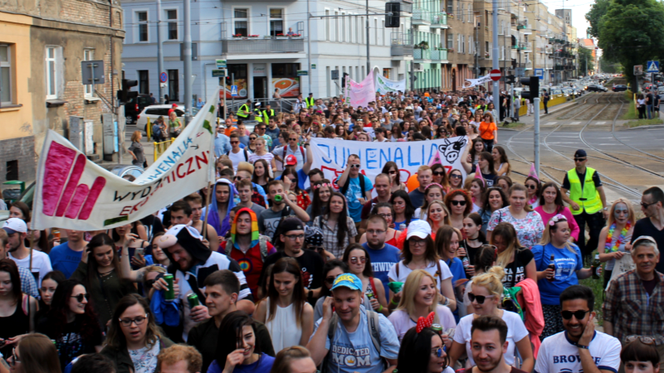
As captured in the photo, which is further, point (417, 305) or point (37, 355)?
point (417, 305)

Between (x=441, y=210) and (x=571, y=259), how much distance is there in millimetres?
1387

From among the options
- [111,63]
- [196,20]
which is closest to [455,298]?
[111,63]

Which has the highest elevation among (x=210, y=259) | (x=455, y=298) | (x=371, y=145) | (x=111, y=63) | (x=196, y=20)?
(x=196, y=20)

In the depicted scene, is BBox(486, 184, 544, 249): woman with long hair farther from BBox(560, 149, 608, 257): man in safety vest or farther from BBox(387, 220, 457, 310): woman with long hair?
BBox(560, 149, 608, 257): man in safety vest

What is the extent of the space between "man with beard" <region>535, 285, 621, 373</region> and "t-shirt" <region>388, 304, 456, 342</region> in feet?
2.21

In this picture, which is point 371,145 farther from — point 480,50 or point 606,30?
point 480,50

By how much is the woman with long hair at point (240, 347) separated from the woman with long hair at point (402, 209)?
3.68m

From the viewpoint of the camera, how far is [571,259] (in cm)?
668

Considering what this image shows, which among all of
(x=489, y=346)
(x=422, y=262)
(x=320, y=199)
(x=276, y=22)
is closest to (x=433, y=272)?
(x=422, y=262)

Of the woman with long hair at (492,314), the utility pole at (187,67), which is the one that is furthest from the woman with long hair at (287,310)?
the utility pole at (187,67)

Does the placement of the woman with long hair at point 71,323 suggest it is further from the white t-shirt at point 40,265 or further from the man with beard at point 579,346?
the man with beard at point 579,346

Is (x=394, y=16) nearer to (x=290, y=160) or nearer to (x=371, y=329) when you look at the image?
(x=290, y=160)

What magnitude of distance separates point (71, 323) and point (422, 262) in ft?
9.01

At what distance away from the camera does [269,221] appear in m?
7.99
